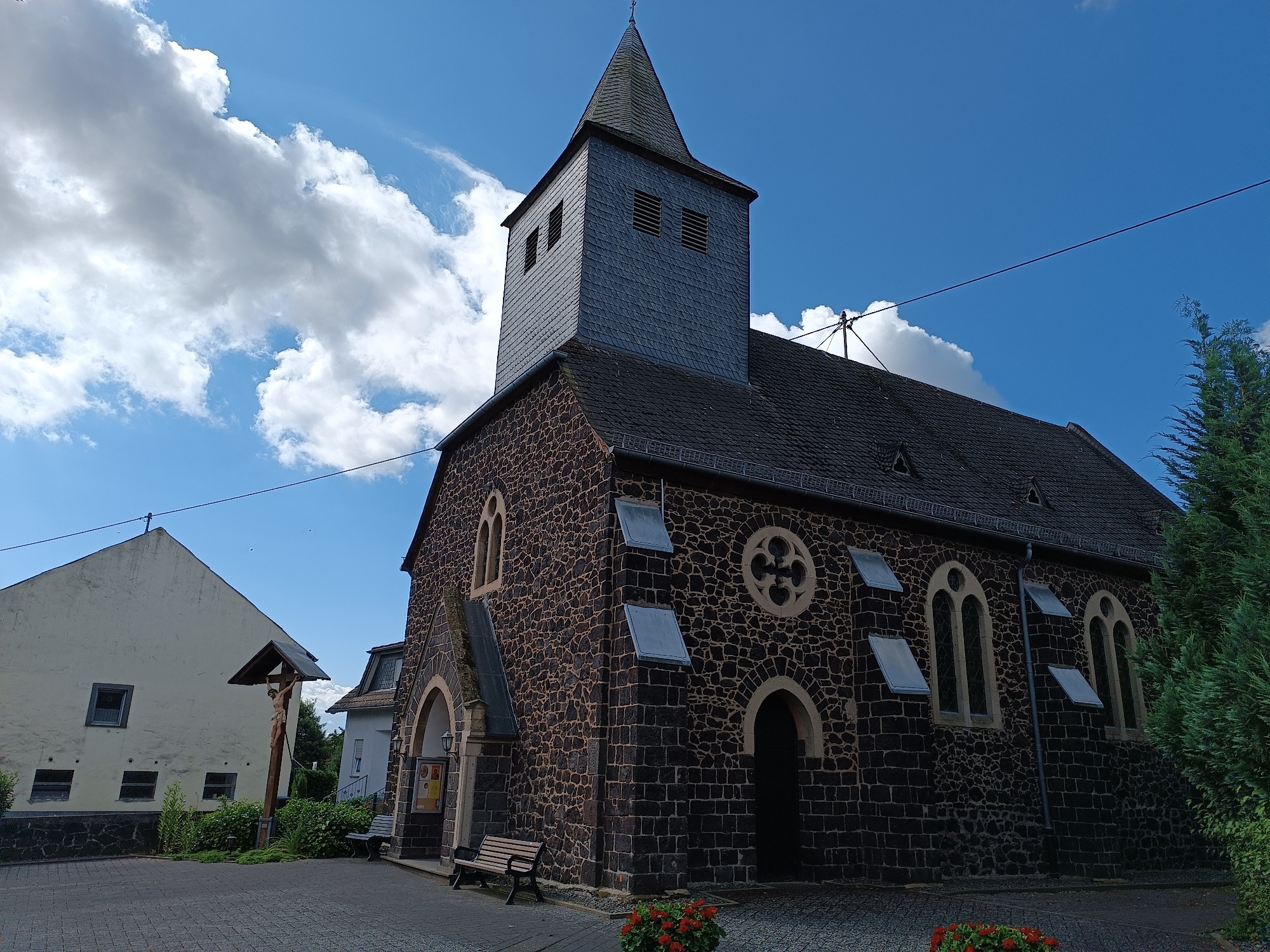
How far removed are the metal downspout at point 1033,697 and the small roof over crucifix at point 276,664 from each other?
12708 millimetres

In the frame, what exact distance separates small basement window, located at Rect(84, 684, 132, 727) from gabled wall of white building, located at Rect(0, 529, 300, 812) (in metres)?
0.12

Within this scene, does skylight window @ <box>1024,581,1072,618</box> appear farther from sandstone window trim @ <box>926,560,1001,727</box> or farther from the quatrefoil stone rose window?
the quatrefoil stone rose window

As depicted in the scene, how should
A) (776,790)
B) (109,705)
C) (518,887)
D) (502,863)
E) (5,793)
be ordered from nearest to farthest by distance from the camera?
(518,887), (502,863), (776,790), (5,793), (109,705)

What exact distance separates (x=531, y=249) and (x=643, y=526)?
340 inches

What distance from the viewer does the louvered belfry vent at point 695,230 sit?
17.4 m

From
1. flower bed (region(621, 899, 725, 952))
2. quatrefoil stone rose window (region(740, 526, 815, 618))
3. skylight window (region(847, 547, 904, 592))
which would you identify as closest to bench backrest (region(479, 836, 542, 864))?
flower bed (region(621, 899, 725, 952))

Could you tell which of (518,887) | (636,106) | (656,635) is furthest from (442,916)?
(636,106)

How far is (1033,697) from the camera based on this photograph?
15.4 meters

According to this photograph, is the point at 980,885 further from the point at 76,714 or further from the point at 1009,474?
the point at 76,714

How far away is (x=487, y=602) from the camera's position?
14.8m

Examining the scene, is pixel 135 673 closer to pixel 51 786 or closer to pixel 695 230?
pixel 51 786

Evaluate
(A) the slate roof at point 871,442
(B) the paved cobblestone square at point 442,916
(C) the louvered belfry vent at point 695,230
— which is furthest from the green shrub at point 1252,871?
(C) the louvered belfry vent at point 695,230

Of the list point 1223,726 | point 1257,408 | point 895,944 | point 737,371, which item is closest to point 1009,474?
point 737,371

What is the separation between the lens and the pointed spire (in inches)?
702
